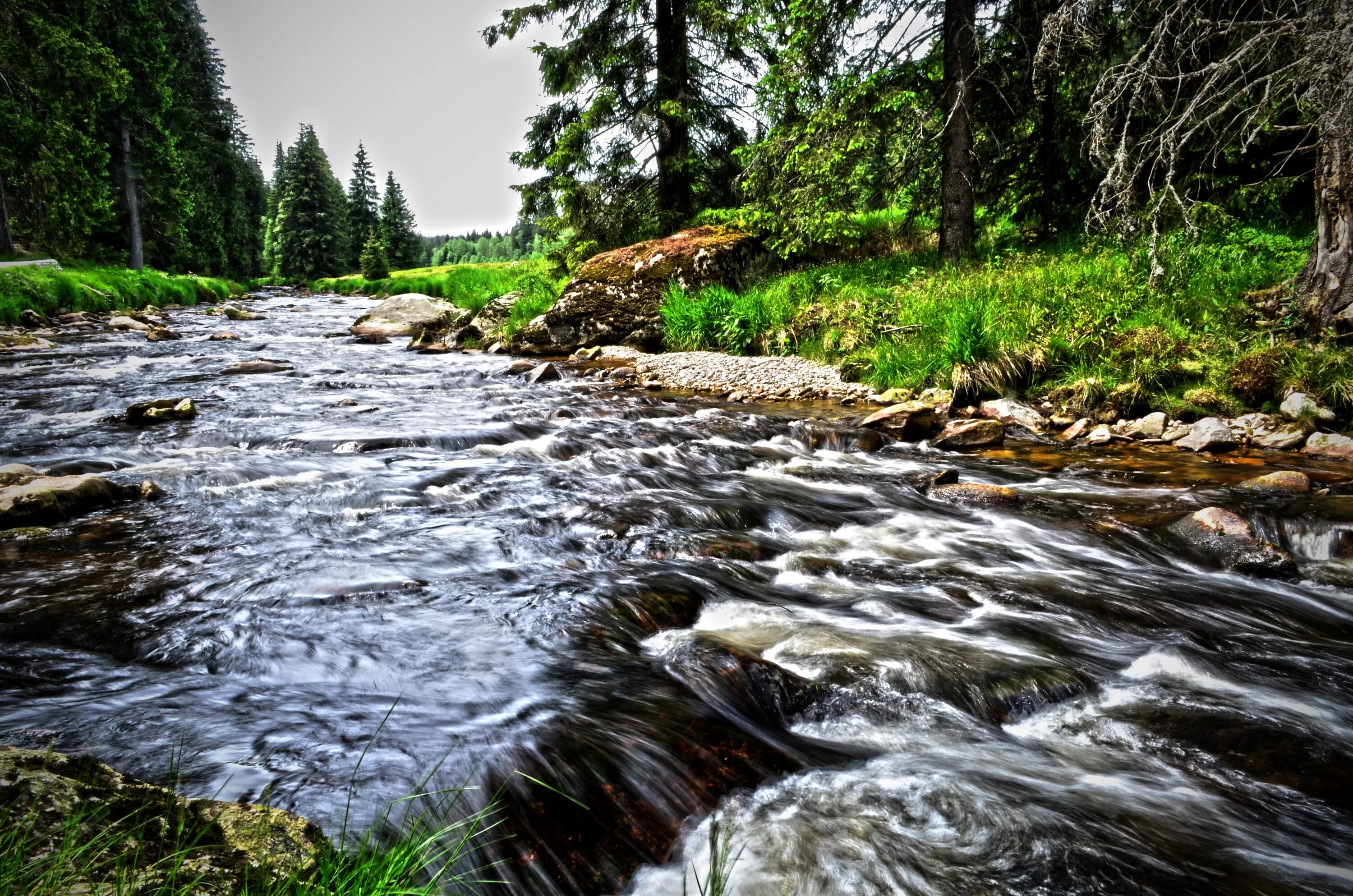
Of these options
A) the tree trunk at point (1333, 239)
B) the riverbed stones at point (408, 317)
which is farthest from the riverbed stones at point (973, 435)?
the riverbed stones at point (408, 317)

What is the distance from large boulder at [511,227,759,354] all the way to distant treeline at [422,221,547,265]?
91662 millimetres

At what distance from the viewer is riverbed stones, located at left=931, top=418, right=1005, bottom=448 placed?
658 cm

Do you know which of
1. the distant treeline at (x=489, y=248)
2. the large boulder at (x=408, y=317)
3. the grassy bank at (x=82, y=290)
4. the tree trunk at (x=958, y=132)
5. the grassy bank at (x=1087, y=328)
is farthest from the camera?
the distant treeline at (x=489, y=248)

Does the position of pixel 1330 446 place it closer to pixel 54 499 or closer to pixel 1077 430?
pixel 1077 430

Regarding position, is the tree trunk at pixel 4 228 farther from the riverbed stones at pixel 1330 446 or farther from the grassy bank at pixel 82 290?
the riverbed stones at pixel 1330 446

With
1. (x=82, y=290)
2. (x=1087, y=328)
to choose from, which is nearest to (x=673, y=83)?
(x=1087, y=328)

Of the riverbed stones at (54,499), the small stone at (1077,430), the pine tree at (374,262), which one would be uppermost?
the pine tree at (374,262)

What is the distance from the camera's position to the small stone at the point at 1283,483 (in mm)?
4469

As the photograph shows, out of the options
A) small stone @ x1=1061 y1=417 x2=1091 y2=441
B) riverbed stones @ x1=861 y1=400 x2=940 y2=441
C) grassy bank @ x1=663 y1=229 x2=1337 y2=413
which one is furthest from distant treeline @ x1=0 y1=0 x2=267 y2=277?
A: small stone @ x1=1061 y1=417 x2=1091 y2=441

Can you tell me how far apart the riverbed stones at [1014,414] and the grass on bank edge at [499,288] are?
380 inches

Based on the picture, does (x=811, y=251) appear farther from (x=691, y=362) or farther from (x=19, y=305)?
(x=19, y=305)

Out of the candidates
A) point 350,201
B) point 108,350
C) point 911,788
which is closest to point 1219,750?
point 911,788

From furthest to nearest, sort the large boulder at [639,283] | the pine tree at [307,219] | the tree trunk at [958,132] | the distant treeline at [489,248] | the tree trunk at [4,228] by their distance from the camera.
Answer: the distant treeline at [489,248]
the pine tree at [307,219]
the tree trunk at [4,228]
the large boulder at [639,283]
the tree trunk at [958,132]

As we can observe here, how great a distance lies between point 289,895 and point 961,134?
1144cm
